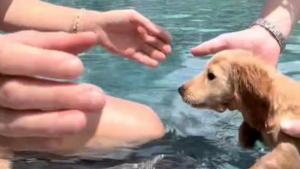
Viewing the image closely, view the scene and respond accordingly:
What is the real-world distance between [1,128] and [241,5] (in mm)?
3846

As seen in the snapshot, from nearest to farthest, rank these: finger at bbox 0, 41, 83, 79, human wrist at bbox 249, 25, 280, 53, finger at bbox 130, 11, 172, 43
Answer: finger at bbox 0, 41, 83, 79 → finger at bbox 130, 11, 172, 43 → human wrist at bbox 249, 25, 280, 53

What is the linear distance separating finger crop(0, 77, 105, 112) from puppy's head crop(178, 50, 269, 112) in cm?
44

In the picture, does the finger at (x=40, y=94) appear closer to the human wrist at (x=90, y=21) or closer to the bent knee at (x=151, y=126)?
the bent knee at (x=151, y=126)

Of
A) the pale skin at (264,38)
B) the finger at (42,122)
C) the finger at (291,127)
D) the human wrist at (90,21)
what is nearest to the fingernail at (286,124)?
the finger at (291,127)

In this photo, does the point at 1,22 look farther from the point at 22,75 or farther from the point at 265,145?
the point at 265,145

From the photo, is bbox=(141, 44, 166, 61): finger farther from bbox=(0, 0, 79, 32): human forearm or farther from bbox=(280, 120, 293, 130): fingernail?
bbox=(280, 120, 293, 130): fingernail

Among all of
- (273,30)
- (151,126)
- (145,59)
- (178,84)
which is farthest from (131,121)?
(178,84)

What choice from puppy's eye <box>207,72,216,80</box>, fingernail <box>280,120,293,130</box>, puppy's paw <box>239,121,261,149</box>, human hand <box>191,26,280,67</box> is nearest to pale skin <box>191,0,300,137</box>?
human hand <box>191,26,280,67</box>

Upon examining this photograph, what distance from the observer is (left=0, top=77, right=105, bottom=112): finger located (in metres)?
1.68

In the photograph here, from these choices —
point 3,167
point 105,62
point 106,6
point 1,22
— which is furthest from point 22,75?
point 106,6

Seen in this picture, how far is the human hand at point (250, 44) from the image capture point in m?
2.10

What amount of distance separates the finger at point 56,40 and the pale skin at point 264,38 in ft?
1.44

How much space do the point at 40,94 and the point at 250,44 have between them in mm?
792

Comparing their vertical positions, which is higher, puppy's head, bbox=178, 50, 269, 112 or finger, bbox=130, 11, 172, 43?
finger, bbox=130, 11, 172, 43
